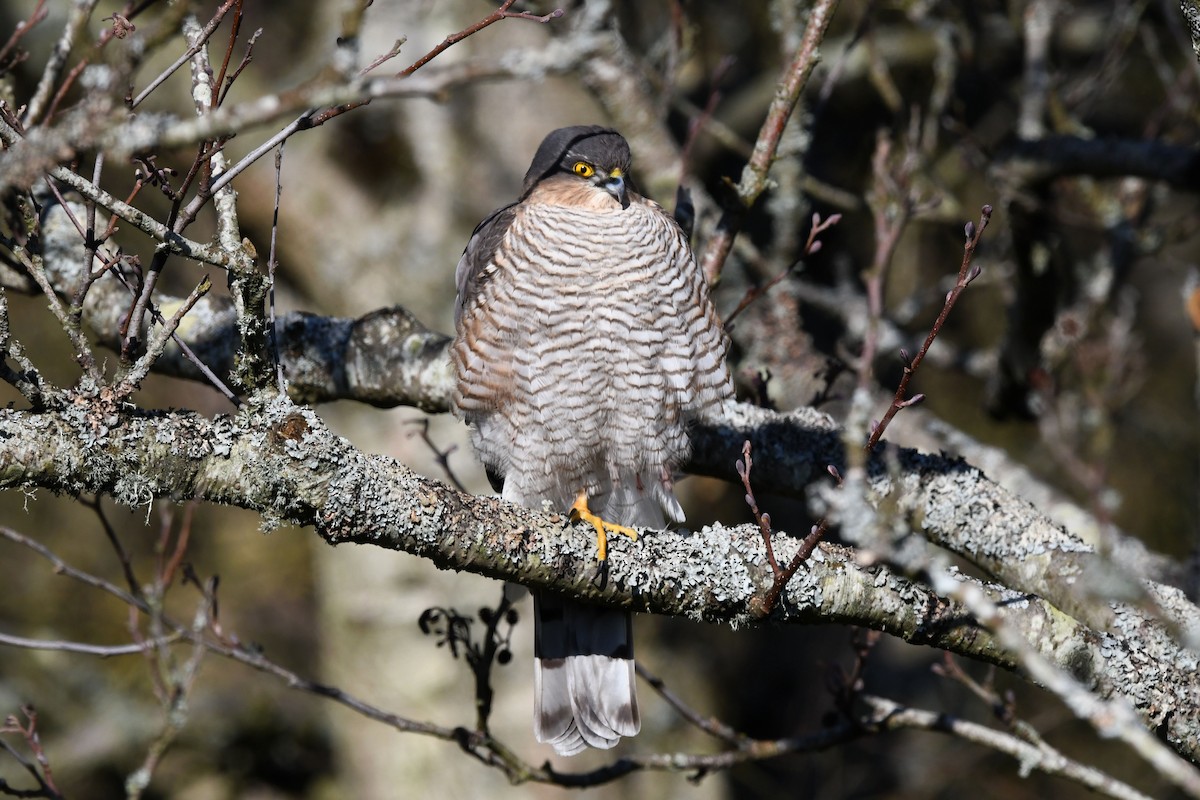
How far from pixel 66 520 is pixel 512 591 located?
5.91 meters

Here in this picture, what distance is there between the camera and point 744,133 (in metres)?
6.35

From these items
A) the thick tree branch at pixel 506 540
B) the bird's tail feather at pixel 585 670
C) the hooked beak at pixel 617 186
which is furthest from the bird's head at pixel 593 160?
the thick tree branch at pixel 506 540

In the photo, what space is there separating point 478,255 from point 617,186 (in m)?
0.53

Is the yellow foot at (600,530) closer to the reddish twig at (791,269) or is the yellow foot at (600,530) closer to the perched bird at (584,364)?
the perched bird at (584,364)

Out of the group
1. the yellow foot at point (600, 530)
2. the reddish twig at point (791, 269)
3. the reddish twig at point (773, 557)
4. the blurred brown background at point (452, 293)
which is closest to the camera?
the reddish twig at point (773, 557)

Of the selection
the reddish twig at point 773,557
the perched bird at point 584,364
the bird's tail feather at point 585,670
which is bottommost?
the reddish twig at point 773,557

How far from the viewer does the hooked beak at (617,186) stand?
11.7 ft

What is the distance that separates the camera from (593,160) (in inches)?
144

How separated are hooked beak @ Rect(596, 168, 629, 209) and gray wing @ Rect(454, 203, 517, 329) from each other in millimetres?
324

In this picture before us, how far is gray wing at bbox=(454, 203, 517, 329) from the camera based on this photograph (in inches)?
142

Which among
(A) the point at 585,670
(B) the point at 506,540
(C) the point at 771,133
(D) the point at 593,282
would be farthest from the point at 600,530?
(C) the point at 771,133

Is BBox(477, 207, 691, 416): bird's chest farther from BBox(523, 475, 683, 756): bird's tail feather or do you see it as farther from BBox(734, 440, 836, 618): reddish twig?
BBox(734, 440, 836, 618): reddish twig

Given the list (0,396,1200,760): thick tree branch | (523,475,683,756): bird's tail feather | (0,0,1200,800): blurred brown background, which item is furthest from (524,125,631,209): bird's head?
(0,396,1200,760): thick tree branch

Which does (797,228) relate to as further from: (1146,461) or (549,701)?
(1146,461)
